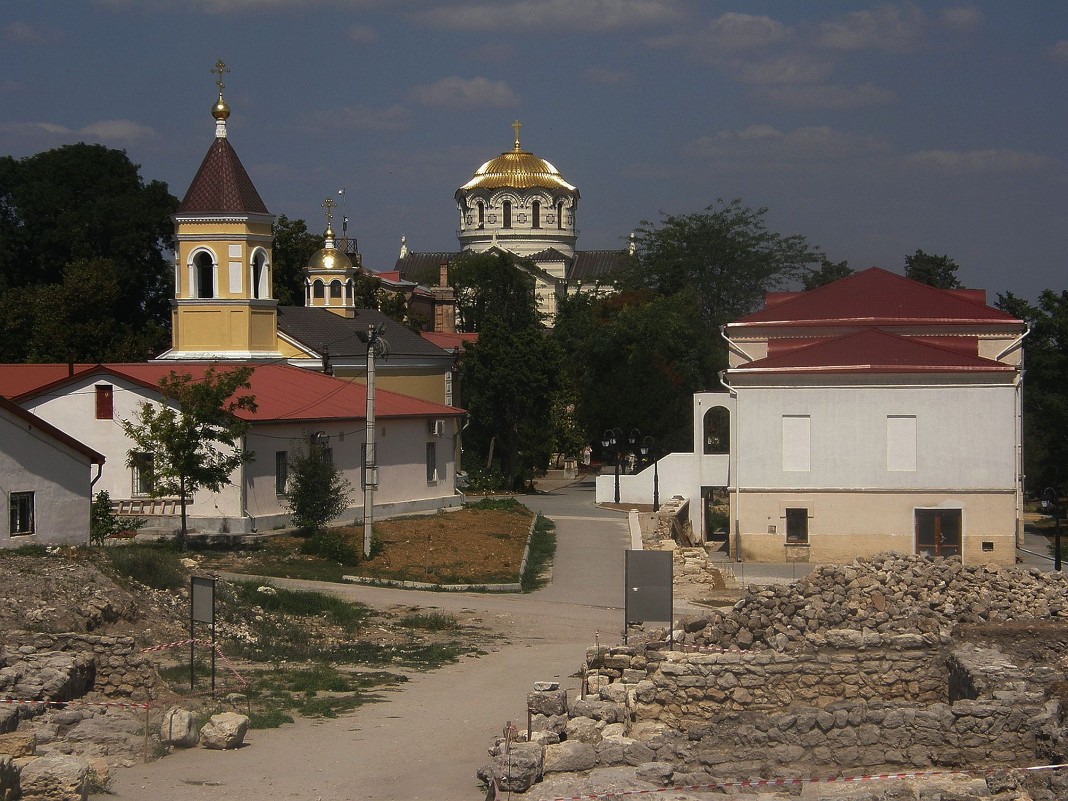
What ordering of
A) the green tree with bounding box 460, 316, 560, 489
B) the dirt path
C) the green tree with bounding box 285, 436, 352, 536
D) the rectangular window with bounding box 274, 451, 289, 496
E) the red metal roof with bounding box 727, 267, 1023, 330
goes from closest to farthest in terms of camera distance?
the dirt path < the green tree with bounding box 285, 436, 352, 536 < the rectangular window with bounding box 274, 451, 289, 496 < the red metal roof with bounding box 727, 267, 1023, 330 < the green tree with bounding box 460, 316, 560, 489

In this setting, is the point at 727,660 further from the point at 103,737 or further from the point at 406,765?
the point at 103,737

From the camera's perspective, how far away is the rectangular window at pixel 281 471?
34625mm

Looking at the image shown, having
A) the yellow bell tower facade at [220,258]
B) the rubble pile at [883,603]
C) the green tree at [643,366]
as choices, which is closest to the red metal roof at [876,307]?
the green tree at [643,366]

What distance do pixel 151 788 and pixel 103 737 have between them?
1.59 metres

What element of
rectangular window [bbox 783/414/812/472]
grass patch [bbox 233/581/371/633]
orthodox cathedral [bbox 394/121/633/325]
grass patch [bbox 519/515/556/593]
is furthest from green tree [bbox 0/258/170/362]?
orthodox cathedral [bbox 394/121/633/325]

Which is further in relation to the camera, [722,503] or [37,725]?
[722,503]

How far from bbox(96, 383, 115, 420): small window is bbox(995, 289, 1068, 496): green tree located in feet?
102

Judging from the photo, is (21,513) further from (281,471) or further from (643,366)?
(643,366)

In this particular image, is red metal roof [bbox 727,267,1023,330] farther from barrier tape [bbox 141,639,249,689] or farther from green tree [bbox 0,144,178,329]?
green tree [bbox 0,144,178,329]

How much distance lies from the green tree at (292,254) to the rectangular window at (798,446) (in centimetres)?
3491

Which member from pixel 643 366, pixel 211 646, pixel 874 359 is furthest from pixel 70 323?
pixel 211 646

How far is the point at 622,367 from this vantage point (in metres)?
56.8

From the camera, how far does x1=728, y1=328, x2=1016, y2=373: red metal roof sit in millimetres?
33469

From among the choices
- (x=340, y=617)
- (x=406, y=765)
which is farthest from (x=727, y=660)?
(x=340, y=617)
